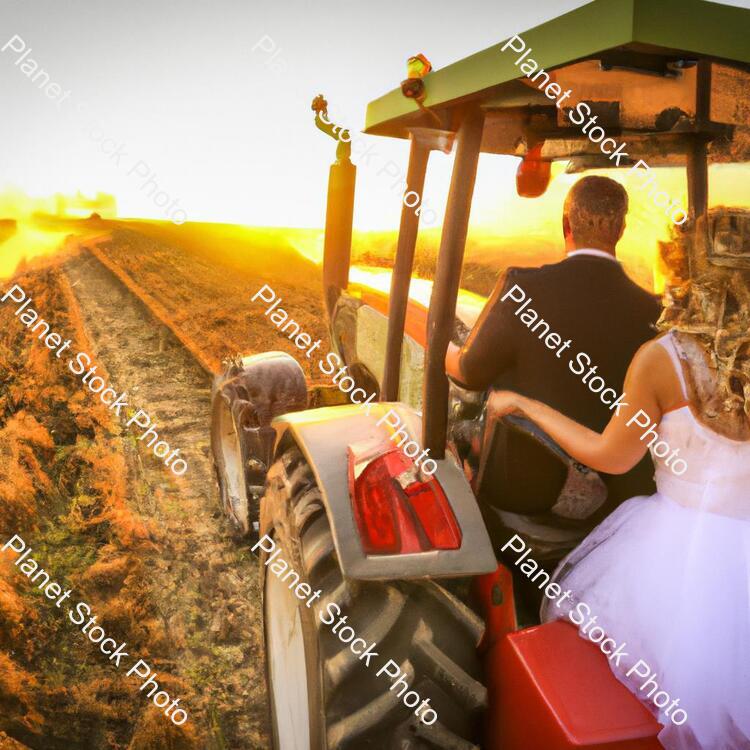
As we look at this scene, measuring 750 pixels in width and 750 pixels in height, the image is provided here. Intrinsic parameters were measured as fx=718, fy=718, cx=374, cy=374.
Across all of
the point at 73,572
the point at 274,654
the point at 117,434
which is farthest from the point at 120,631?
the point at 117,434

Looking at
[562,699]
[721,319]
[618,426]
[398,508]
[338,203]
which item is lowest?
[562,699]

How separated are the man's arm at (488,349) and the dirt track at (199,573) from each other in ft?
5.76

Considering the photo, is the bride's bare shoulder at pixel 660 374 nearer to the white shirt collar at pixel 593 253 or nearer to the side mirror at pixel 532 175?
the white shirt collar at pixel 593 253

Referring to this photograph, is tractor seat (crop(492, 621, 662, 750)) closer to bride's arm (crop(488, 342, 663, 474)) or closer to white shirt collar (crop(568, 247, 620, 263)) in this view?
bride's arm (crop(488, 342, 663, 474))

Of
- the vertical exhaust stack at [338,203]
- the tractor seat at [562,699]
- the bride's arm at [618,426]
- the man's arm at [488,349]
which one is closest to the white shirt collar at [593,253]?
the man's arm at [488,349]

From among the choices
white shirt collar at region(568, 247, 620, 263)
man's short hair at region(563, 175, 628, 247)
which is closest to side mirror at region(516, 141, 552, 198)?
man's short hair at region(563, 175, 628, 247)

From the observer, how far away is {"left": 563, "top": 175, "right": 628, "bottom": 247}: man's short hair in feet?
6.25

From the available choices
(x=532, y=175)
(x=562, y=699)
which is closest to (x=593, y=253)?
(x=532, y=175)

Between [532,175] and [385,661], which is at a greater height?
[532,175]

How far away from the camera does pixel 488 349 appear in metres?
1.89

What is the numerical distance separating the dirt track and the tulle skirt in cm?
173

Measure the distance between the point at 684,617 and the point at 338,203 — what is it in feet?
6.55

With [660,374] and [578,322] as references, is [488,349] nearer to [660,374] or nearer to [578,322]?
[578,322]

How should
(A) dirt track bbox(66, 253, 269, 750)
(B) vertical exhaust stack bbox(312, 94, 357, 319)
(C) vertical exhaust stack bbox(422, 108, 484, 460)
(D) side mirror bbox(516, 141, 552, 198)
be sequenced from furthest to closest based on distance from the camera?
(A) dirt track bbox(66, 253, 269, 750), (B) vertical exhaust stack bbox(312, 94, 357, 319), (D) side mirror bbox(516, 141, 552, 198), (C) vertical exhaust stack bbox(422, 108, 484, 460)
